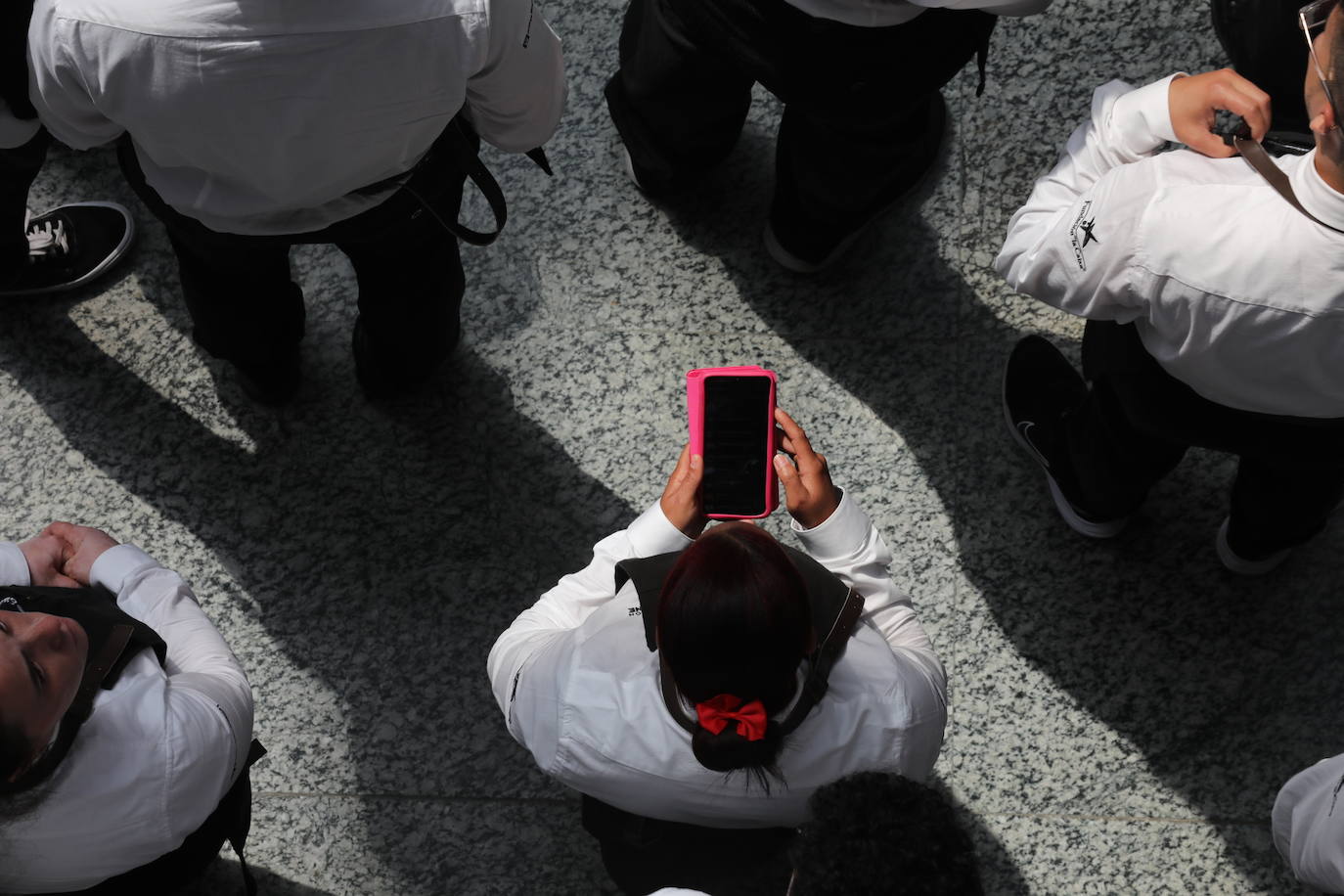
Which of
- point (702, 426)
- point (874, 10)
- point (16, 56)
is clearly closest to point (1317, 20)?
point (874, 10)

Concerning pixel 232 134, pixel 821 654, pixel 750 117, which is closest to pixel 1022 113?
pixel 750 117

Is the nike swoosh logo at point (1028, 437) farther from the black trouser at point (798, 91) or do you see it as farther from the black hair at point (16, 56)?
the black hair at point (16, 56)

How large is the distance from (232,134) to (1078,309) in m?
1.22

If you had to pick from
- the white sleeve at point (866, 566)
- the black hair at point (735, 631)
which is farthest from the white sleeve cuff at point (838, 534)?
the black hair at point (735, 631)

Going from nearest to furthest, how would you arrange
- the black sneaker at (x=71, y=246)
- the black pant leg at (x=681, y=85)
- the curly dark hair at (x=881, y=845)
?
1. the curly dark hair at (x=881, y=845)
2. the black pant leg at (x=681, y=85)
3. the black sneaker at (x=71, y=246)

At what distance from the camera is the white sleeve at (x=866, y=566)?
1.71m

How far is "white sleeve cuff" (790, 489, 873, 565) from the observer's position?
175 cm

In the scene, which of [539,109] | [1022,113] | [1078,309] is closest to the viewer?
[1078,309]

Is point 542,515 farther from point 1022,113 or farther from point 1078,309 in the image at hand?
point 1022,113

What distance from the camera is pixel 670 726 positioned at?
4.68ft

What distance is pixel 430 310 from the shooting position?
2178 mm

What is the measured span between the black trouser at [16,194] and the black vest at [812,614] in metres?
1.35

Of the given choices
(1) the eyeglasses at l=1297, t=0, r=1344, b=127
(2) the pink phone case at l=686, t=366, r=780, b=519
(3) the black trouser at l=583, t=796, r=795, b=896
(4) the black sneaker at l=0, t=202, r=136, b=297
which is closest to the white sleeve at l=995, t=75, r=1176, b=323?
(1) the eyeglasses at l=1297, t=0, r=1344, b=127

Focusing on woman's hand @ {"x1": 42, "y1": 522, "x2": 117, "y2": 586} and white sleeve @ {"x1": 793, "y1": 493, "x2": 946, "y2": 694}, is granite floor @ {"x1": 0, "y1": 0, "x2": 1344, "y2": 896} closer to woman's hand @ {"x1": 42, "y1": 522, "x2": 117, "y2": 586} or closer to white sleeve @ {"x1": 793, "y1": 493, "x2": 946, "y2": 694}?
woman's hand @ {"x1": 42, "y1": 522, "x2": 117, "y2": 586}
